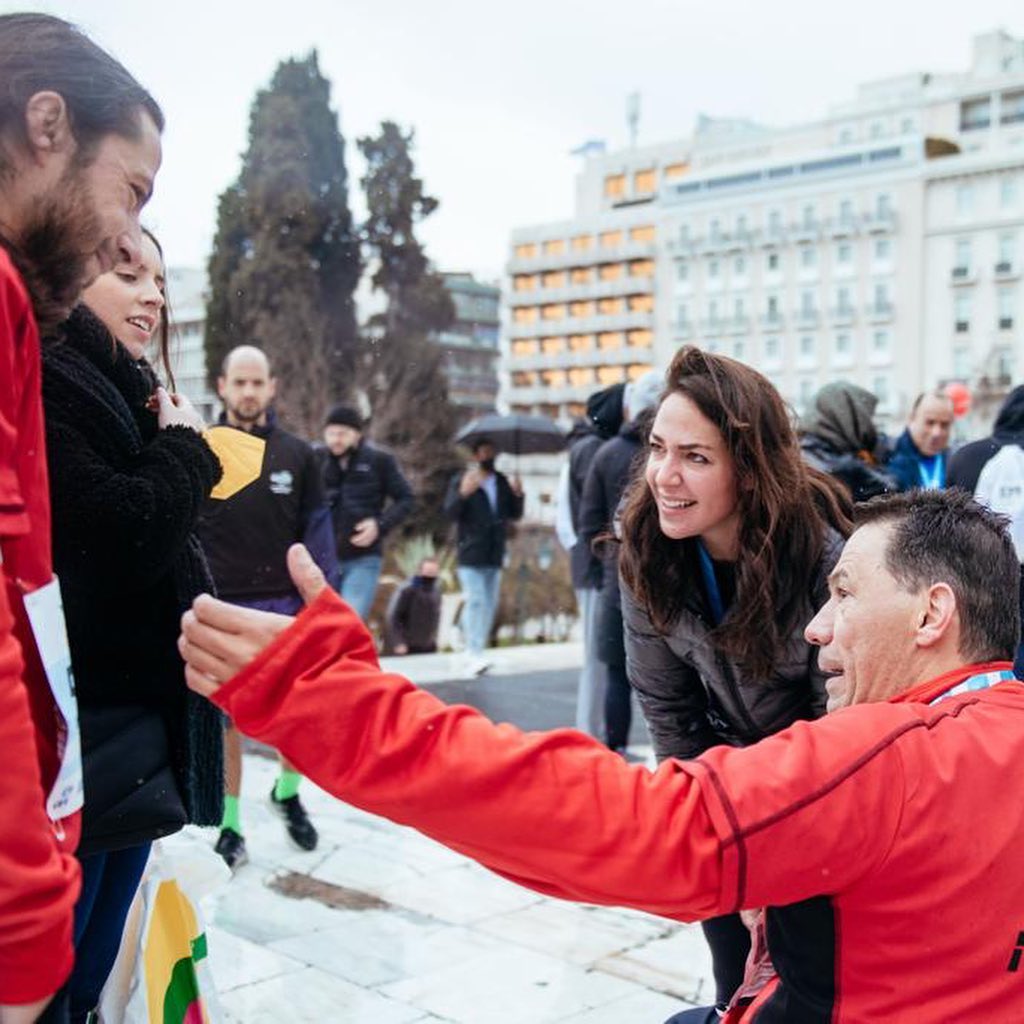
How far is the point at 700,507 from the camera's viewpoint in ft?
8.95

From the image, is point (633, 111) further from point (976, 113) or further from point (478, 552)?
point (478, 552)

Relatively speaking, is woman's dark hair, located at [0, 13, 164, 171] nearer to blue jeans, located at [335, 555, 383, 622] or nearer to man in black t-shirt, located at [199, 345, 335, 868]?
man in black t-shirt, located at [199, 345, 335, 868]

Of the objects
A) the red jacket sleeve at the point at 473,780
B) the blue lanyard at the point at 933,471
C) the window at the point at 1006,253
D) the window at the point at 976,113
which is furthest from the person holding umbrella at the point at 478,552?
the window at the point at 976,113

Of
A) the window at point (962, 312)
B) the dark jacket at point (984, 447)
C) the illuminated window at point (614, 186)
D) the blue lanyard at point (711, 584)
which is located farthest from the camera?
the illuminated window at point (614, 186)

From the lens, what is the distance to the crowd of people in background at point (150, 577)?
132 cm

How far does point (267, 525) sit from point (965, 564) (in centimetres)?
357

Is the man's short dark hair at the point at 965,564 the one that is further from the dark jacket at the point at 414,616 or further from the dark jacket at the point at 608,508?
the dark jacket at the point at 414,616

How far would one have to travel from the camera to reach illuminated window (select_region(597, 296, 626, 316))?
93.6 meters

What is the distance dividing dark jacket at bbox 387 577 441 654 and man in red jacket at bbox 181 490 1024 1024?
31.7ft

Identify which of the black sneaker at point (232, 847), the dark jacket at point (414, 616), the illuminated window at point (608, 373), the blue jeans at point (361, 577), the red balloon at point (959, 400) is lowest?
the dark jacket at point (414, 616)

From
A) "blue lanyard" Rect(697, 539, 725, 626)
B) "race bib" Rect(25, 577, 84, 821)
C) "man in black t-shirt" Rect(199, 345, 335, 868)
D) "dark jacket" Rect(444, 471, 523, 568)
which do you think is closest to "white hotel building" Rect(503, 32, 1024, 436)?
"dark jacket" Rect(444, 471, 523, 568)

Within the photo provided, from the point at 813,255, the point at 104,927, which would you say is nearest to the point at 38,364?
the point at 104,927

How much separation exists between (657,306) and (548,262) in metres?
10.9

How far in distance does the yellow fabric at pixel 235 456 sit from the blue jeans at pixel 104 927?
0.67 m
